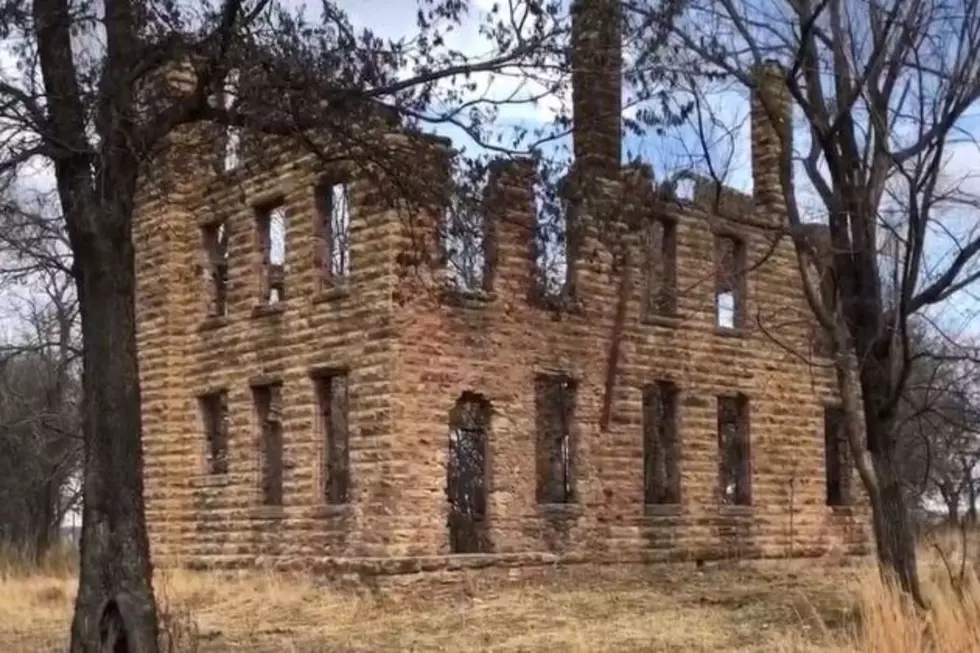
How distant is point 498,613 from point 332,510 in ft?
12.7

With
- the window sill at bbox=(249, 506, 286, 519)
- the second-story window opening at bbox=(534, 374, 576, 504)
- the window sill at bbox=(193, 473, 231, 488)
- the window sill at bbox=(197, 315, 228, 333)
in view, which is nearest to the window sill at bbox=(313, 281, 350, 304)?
the window sill at bbox=(197, 315, 228, 333)

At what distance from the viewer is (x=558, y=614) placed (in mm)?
16203

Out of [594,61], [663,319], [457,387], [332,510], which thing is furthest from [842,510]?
[594,61]

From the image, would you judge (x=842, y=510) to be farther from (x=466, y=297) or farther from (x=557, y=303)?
(x=466, y=297)

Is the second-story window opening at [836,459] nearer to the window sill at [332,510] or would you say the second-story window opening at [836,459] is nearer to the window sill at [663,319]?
the window sill at [663,319]

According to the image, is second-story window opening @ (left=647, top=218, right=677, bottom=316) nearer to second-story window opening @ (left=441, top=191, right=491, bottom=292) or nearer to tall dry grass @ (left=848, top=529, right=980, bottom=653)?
second-story window opening @ (left=441, top=191, right=491, bottom=292)

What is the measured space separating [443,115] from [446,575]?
9.97 metres

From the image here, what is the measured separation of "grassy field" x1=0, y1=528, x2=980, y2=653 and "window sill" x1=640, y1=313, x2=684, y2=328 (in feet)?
13.4

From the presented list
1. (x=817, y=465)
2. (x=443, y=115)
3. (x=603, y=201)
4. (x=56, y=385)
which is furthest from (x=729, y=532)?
(x=56, y=385)

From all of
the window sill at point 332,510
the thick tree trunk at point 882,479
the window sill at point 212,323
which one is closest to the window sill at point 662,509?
the window sill at point 332,510

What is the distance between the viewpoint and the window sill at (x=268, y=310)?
2091cm

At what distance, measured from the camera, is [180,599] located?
18.5 metres

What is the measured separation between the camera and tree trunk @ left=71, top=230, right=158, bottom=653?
9.53 metres

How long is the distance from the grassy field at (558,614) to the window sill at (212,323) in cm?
403
